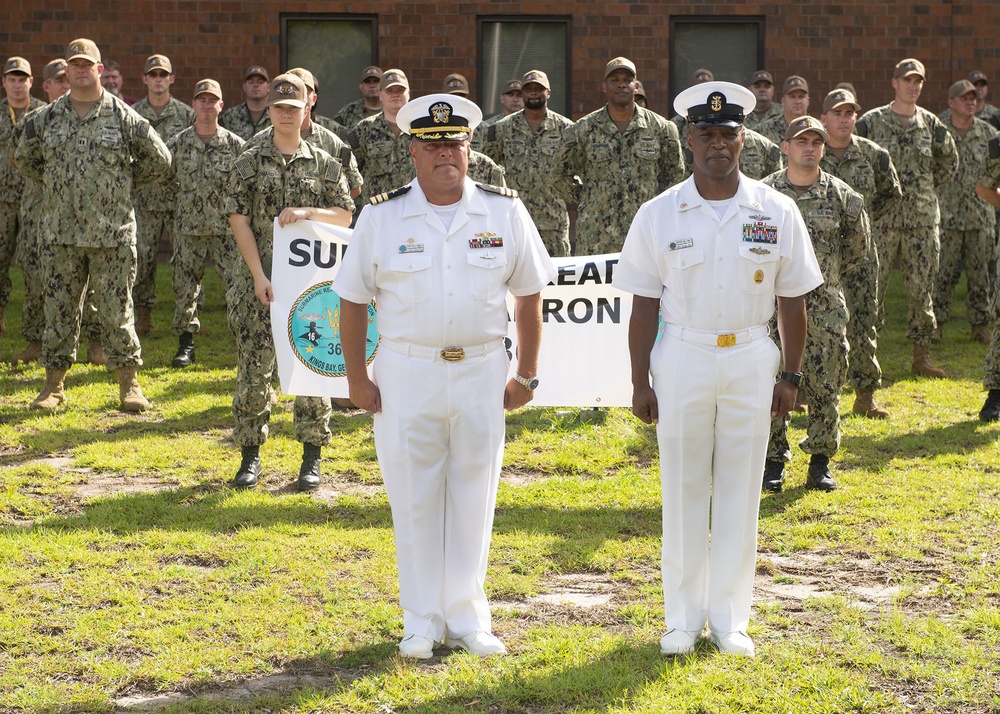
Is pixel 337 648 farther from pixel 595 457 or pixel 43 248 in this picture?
pixel 43 248

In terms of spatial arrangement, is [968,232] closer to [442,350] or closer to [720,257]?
[720,257]

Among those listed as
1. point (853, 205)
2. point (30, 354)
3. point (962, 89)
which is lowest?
point (30, 354)

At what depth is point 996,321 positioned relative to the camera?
9484 millimetres

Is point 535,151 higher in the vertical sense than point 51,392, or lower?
higher

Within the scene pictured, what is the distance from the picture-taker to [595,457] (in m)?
8.68

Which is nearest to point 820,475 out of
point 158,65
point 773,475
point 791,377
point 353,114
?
point 773,475

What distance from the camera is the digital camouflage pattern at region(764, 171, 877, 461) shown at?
24.8ft

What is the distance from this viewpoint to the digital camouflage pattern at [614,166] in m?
9.71

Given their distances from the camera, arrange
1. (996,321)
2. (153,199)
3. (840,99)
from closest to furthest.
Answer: (840,99) < (996,321) < (153,199)

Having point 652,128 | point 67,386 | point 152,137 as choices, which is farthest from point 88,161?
point 652,128

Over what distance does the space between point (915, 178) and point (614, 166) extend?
132 inches

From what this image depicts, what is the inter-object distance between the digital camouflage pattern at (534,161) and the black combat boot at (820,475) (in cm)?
416

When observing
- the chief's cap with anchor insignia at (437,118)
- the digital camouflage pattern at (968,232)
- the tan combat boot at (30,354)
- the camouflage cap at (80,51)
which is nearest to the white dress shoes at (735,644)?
the chief's cap with anchor insignia at (437,118)

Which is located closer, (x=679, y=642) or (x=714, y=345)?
(x=714, y=345)
